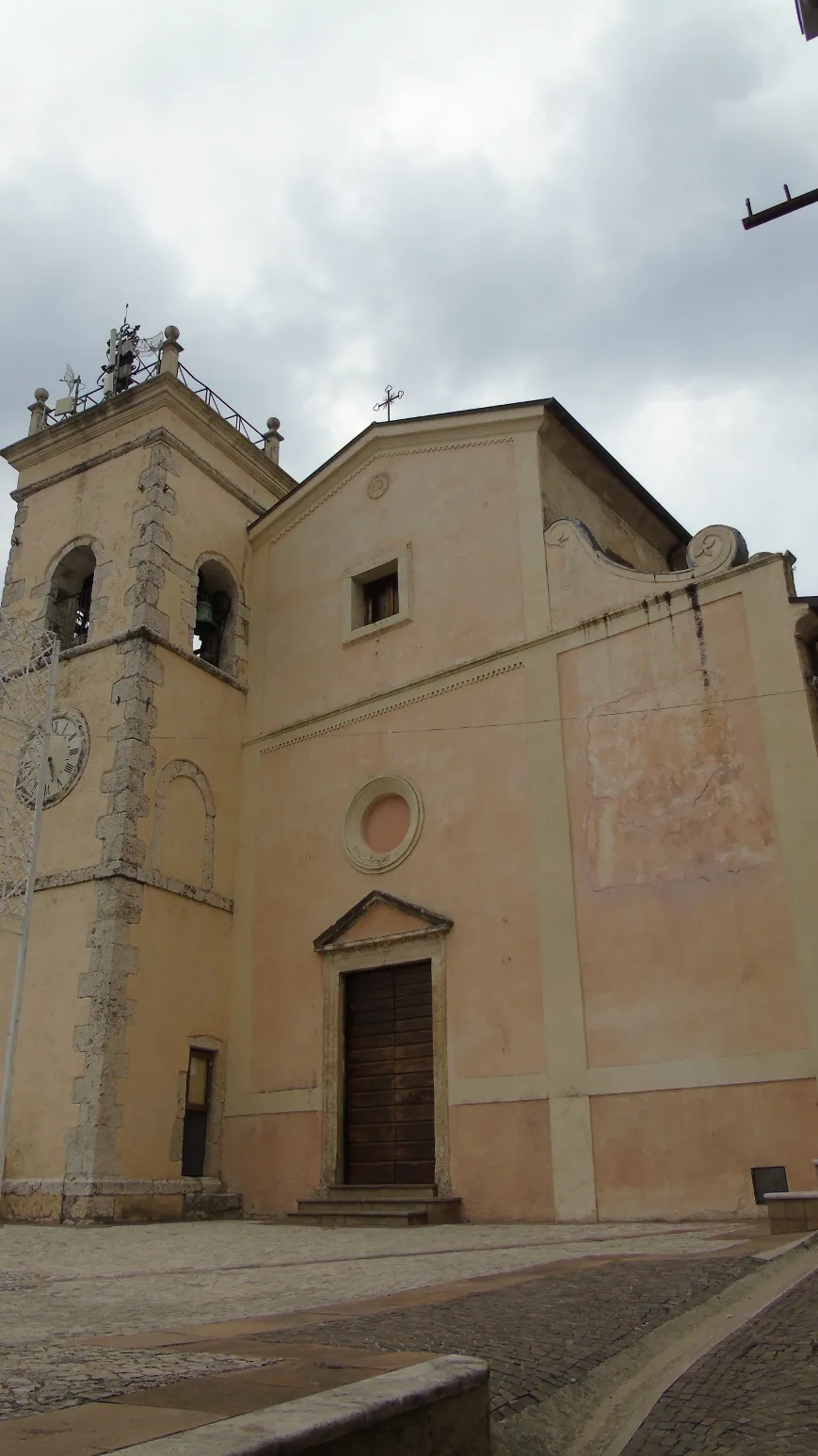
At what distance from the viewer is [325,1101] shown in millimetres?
12047

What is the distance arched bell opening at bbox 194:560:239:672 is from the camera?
15.2 metres

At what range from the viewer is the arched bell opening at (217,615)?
50.0 feet

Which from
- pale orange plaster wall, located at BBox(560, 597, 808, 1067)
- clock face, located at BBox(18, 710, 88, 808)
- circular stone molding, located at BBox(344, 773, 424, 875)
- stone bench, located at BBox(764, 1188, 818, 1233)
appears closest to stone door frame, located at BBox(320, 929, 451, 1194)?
circular stone molding, located at BBox(344, 773, 424, 875)

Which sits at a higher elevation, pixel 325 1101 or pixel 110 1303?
pixel 325 1101

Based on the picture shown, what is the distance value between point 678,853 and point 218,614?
8.17 meters

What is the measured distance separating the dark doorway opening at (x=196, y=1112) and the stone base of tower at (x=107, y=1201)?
0.29 m

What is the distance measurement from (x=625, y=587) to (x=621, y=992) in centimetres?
424

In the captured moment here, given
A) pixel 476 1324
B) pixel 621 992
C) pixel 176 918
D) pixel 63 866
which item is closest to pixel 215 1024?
pixel 176 918

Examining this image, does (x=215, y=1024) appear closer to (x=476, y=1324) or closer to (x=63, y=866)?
(x=63, y=866)

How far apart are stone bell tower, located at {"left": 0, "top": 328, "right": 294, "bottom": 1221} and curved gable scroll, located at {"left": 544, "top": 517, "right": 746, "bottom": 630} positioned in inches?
200

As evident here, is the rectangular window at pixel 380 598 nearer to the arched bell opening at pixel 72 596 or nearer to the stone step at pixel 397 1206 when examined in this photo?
the arched bell opening at pixel 72 596

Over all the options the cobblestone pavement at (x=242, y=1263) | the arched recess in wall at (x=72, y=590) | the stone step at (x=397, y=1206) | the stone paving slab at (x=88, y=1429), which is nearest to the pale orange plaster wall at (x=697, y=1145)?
the cobblestone pavement at (x=242, y=1263)

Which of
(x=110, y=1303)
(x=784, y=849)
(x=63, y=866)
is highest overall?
(x=63, y=866)

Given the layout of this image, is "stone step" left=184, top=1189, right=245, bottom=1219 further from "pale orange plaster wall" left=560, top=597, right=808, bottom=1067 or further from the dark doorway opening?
"pale orange plaster wall" left=560, top=597, right=808, bottom=1067
